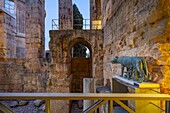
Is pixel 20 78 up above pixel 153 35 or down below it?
below

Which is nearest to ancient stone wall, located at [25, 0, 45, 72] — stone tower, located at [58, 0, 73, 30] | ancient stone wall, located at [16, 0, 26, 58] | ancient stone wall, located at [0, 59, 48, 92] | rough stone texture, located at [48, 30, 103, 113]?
ancient stone wall, located at [0, 59, 48, 92]

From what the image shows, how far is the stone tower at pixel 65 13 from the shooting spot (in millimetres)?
10641

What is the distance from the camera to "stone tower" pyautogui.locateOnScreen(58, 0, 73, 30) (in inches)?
419

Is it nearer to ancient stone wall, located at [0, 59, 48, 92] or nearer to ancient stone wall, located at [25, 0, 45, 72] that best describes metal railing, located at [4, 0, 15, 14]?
ancient stone wall, located at [25, 0, 45, 72]

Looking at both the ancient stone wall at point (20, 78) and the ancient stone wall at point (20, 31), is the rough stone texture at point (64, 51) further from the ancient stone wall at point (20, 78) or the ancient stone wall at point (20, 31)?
the ancient stone wall at point (20, 31)

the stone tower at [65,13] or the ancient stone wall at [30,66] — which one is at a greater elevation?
the stone tower at [65,13]

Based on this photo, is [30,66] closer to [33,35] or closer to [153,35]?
[33,35]

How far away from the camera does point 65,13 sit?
10906 mm

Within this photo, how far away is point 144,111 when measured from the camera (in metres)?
1.89

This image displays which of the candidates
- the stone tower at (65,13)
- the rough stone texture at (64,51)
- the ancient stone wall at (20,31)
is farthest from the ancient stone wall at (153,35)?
the ancient stone wall at (20,31)

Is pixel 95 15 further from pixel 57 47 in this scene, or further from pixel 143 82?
pixel 143 82

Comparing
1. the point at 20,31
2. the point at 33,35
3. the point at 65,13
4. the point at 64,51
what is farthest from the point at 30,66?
the point at 20,31

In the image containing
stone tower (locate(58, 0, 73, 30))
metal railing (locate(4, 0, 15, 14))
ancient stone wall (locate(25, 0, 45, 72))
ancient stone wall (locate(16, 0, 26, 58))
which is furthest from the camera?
ancient stone wall (locate(16, 0, 26, 58))

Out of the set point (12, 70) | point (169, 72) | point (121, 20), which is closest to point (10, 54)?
point (12, 70)
